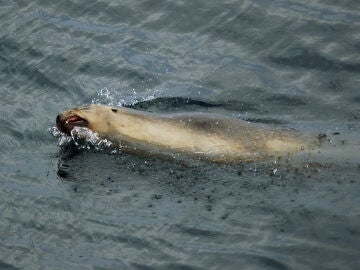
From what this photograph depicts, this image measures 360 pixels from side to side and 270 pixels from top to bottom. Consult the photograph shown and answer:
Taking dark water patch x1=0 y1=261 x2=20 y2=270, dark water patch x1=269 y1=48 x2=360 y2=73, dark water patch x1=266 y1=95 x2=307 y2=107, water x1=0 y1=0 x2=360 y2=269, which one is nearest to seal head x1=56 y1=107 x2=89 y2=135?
water x1=0 y1=0 x2=360 y2=269

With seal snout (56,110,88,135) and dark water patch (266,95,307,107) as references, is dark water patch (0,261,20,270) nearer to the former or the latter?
seal snout (56,110,88,135)

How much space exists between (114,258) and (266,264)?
1614mm

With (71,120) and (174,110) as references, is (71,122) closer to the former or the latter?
(71,120)

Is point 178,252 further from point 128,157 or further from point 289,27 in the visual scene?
point 289,27

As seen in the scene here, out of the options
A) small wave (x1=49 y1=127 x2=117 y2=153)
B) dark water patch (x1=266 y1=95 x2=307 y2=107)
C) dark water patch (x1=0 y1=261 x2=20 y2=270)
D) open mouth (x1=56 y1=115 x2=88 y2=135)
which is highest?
dark water patch (x1=266 y1=95 x2=307 y2=107)

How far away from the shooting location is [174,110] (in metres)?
12.1

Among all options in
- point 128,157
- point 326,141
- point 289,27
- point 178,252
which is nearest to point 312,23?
point 289,27

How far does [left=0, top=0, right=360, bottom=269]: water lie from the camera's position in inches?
324

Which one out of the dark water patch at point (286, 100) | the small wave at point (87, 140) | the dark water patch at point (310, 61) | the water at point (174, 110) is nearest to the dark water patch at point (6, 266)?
the water at point (174, 110)

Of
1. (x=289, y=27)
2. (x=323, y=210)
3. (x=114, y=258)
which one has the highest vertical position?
(x=289, y=27)

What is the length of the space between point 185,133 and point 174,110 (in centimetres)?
183

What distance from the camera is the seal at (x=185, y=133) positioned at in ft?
33.0

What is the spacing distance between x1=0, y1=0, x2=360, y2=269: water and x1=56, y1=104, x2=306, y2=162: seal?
27cm

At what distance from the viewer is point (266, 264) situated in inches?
303
